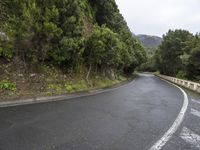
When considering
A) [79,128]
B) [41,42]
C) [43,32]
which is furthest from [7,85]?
[79,128]

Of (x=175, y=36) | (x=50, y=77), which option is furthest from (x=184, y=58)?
(x=50, y=77)

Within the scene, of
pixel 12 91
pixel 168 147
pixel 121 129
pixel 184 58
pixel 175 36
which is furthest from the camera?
pixel 175 36

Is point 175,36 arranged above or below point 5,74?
above

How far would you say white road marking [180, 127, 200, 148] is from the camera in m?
5.54

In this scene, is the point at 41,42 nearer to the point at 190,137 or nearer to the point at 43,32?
the point at 43,32

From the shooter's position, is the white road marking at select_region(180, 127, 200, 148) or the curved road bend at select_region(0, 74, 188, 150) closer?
the curved road bend at select_region(0, 74, 188, 150)

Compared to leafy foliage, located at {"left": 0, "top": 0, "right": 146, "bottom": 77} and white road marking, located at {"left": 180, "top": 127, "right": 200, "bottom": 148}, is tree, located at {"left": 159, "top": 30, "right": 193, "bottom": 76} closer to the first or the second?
leafy foliage, located at {"left": 0, "top": 0, "right": 146, "bottom": 77}

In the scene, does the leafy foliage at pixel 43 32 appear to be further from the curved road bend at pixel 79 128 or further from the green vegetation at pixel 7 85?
the curved road bend at pixel 79 128

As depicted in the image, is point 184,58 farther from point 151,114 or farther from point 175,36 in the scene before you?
point 151,114

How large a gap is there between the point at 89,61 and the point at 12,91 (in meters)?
9.98

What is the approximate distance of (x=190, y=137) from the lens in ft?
19.8

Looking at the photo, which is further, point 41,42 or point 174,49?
point 174,49

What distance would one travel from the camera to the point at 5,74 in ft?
39.9

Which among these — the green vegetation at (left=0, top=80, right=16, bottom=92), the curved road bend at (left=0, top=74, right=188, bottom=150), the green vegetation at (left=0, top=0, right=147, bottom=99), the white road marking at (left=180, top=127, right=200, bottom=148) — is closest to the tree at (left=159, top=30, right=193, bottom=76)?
the green vegetation at (left=0, top=0, right=147, bottom=99)
